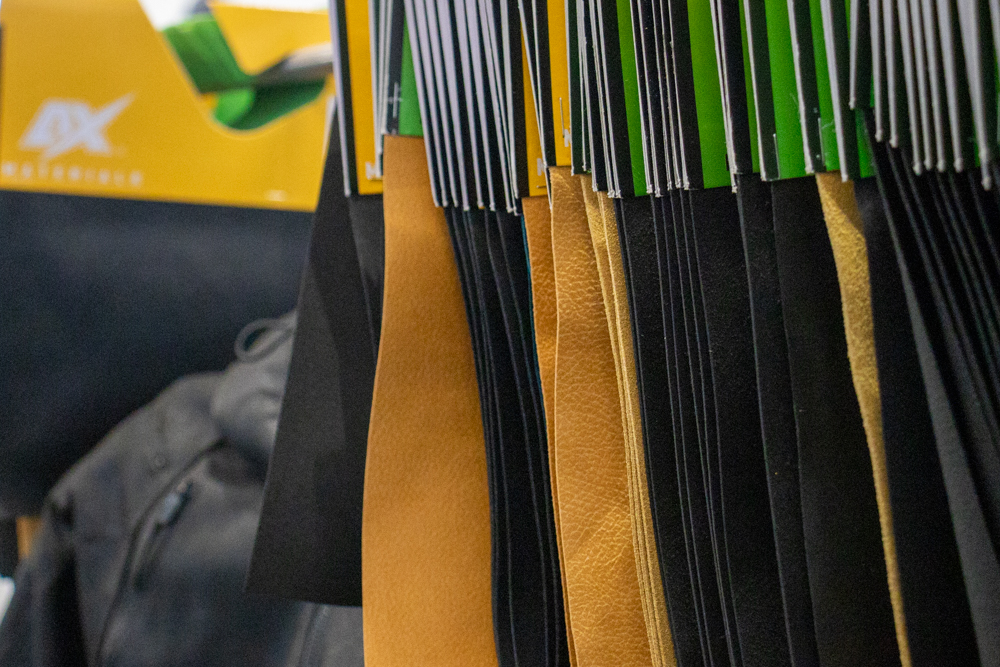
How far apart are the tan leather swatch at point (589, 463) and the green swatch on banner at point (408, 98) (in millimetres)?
109

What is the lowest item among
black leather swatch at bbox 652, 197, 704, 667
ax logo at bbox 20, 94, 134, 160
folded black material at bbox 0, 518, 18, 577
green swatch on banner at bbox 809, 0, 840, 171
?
folded black material at bbox 0, 518, 18, 577

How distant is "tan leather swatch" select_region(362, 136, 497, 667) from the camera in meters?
0.40

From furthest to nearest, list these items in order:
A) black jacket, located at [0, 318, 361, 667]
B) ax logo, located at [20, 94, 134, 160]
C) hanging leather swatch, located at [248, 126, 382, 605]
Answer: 1. ax logo, located at [20, 94, 134, 160]
2. black jacket, located at [0, 318, 361, 667]
3. hanging leather swatch, located at [248, 126, 382, 605]

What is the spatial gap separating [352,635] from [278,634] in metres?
0.12

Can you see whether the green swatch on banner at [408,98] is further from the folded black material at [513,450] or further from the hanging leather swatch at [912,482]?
the hanging leather swatch at [912,482]

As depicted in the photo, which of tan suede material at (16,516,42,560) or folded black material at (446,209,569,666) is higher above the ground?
folded black material at (446,209,569,666)

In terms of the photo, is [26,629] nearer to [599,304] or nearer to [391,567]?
[391,567]

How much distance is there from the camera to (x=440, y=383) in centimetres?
42

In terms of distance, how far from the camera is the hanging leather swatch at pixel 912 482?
0.25m

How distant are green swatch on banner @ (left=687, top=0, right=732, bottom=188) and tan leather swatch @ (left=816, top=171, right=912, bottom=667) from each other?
47mm

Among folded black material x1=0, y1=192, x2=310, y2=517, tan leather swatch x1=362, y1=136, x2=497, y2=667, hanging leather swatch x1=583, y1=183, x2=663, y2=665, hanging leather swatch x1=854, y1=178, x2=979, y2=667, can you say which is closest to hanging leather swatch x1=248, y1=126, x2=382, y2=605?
tan leather swatch x1=362, y1=136, x2=497, y2=667

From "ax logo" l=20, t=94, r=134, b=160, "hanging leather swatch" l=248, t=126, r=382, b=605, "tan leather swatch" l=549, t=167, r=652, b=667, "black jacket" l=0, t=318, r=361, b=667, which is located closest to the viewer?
"tan leather swatch" l=549, t=167, r=652, b=667

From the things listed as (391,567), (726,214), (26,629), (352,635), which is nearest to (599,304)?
(726,214)

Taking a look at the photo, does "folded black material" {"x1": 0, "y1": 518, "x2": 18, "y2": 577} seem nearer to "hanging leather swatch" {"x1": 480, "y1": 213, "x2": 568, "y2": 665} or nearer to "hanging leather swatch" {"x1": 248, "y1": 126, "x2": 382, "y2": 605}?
"hanging leather swatch" {"x1": 248, "y1": 126, "x2": 382, "y2": 605}
